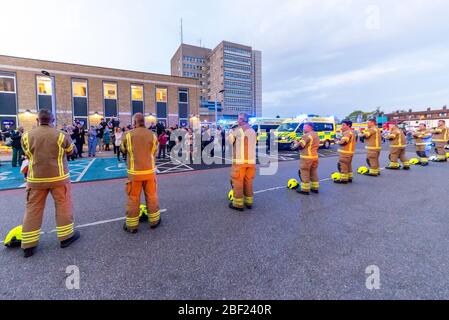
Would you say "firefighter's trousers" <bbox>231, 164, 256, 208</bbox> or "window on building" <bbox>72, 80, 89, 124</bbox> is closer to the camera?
"firefighter's trousers" <bbox>231, 164, 256, 208</bbox>

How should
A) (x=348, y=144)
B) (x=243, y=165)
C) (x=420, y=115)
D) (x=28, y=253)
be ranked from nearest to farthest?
1. (x=28, y=253)
2. (x=243, y=165)
3. (x=348, y=144)
4. (x=420, y=115)

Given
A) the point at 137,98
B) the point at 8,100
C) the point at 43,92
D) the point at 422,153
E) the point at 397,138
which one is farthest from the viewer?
the point at 137,98

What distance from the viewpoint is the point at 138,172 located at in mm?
3684

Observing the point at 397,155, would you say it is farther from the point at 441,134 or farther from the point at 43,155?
the point at 43,155

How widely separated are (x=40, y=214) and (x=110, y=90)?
92.1 feet

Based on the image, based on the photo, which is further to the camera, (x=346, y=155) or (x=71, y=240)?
(x=346, y=155)

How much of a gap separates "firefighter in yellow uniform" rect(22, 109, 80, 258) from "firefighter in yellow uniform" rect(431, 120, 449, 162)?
48.2 feet

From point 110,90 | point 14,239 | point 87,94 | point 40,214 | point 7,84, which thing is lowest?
point 14,239

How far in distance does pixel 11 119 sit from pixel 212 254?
29321mm

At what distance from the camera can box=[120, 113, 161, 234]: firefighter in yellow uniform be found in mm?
3650

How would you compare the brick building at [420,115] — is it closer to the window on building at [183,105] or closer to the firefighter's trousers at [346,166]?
the window on building at [183,105]

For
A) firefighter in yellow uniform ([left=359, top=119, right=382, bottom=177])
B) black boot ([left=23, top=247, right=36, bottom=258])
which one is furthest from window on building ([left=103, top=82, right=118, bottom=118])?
black boot ([left=23, top=247, right=36, bottom=258])

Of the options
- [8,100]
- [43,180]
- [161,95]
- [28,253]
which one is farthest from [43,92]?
[28,253]

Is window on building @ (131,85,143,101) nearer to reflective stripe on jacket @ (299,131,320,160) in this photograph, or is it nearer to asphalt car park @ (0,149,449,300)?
asphalt car park @ (0,149,449,300)
